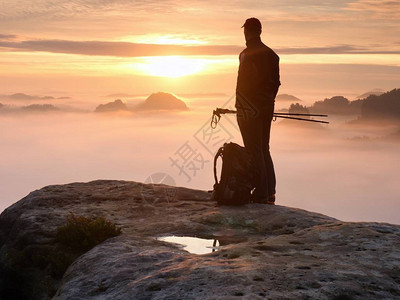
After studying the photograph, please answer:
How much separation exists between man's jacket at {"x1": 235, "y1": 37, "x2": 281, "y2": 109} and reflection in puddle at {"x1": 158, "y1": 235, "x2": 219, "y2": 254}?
13.9 ft

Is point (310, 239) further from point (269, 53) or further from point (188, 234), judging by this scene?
point (269, 53)

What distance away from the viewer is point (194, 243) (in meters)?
11.3

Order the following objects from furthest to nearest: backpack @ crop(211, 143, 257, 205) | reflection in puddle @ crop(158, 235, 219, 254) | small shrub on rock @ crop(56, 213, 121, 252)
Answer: backpack @ crop(211, 143, 257, 205) → small shrub on rock @ crop(56, 213, 121, 252) → reflection in puddle @ crop(158, 235, 219, 254)

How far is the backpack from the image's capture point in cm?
1411

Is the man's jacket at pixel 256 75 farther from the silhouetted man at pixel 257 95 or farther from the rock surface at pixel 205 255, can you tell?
the rock surface at pixel 205 255

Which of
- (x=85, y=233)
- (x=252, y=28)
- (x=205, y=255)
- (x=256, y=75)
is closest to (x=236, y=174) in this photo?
(x=256, y=75)

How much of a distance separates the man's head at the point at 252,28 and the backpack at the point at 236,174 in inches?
113

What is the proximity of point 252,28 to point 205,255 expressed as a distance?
6951mm

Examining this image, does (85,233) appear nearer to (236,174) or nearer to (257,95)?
(236,174)

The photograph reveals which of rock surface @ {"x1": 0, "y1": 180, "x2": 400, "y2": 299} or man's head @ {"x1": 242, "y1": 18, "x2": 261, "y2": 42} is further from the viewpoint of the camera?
man's head @ {"x1": 242, "y1": 18, "x2": 261, "y2": 42}

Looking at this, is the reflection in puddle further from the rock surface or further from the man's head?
the man's head

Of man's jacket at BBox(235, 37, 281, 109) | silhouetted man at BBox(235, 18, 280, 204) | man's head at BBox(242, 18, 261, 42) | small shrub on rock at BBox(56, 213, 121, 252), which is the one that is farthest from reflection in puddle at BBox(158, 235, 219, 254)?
man's head at BBox(242, 18, 261, 42)

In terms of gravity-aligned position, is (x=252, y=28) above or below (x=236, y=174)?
above

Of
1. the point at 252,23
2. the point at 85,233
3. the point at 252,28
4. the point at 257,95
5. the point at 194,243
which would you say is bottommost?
the point at 194,243
